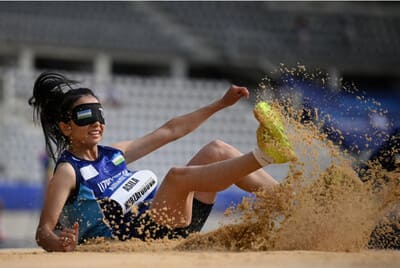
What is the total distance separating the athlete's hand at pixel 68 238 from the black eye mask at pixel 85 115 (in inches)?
28.5

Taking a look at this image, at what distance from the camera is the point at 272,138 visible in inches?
164

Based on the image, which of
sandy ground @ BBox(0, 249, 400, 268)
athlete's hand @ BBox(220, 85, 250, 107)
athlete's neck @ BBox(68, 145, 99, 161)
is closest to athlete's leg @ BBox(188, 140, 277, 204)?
athlete's hand @ BBox(220, 85, 250, 107)

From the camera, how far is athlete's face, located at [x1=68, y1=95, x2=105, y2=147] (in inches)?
185

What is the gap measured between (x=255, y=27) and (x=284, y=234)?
672 inches

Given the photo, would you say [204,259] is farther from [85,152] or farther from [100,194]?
[85,152]

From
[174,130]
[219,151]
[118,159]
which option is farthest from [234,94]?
[118,159]

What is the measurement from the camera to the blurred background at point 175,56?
53.6 ft

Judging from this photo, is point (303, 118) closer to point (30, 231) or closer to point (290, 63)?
point (30, 231)

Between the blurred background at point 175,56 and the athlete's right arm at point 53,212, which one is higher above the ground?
the athlete's right arm at point 53,212

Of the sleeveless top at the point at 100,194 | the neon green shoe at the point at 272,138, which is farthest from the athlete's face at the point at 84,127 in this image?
the neon green shoe at the point at 272,138

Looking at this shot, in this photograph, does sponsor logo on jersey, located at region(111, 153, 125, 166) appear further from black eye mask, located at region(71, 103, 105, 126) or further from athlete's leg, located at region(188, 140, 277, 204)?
athlete's leg, located at region(188, 140, 277, 204)

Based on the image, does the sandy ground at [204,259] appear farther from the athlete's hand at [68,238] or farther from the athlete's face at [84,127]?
the athlete's face at [84,127]

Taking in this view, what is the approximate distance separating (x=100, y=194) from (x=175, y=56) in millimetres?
16046

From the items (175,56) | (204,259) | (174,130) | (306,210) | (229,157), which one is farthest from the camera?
(175,56)
